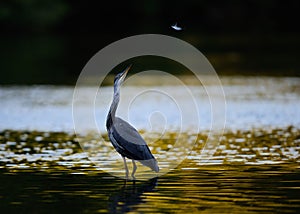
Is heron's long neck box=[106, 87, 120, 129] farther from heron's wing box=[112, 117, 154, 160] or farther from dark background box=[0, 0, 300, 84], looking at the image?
dark background box=[0, 0, 300, 84]

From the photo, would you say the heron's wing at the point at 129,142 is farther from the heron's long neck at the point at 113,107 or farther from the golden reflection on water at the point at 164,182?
the golden reflection on water at the point at 164,182

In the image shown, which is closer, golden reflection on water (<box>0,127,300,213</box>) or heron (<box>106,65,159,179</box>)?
golden reflection on water (<box>0,127,300,213</box>)

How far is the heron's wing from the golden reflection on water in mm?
473

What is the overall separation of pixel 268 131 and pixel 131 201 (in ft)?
30.5

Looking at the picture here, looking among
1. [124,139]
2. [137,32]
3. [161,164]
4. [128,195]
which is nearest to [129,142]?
[124,139]

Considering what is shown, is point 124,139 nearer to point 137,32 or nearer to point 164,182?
point 164,182

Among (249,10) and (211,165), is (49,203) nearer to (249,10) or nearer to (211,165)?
(211,165)

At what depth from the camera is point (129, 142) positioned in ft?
50.1

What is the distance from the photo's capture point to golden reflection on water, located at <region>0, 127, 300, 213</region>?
13477 millimetres

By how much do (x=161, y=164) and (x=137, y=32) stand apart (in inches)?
1955

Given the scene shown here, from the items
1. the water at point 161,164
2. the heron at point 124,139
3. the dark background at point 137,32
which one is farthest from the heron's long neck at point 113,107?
the dark background at point 137,32

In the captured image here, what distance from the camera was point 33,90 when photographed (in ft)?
115

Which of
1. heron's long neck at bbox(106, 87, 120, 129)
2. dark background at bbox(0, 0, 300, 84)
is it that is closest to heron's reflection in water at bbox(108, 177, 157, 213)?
heron's long neck at bbox(106, 87, 120, 129)

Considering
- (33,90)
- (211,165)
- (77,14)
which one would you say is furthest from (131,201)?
(77,14)
